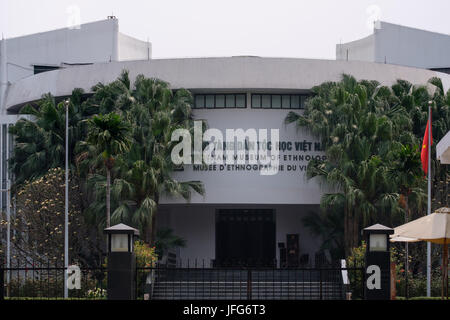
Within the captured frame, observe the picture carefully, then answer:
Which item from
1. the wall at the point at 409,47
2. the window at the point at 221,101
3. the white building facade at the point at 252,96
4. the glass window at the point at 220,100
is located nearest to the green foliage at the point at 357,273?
the white building facade at the point at 252,96

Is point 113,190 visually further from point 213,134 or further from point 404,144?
point 404,144

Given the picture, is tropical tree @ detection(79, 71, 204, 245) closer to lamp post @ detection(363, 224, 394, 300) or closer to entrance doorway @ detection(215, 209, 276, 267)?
entrance doorway @ detection(215, 209, 276, 267)

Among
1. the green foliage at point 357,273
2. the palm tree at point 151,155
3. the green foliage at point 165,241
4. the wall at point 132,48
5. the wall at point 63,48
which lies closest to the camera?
the green foliage at point 357,273

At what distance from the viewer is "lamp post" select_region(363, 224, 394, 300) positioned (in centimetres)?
2280

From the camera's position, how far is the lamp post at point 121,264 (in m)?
23.0

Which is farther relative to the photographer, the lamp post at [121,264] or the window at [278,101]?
the window at [278,101]

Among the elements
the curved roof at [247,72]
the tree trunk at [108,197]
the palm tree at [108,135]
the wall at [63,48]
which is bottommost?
the tree trunk at [108,197]

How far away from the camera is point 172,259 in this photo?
139 feet

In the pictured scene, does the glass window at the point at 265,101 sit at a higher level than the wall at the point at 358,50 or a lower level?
lower

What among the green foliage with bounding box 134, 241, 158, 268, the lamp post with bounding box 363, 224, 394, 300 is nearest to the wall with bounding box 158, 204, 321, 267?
the green foliage with bounding box 134, 241, 158, 268

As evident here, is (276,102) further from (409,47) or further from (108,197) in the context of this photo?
(409,47)

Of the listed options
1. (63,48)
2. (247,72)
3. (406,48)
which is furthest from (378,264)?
(63,48)

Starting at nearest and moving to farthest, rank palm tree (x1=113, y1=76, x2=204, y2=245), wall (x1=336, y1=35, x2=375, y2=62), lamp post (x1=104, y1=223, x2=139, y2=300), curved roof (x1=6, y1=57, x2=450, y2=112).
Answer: lamp post (x1=104, y1=223, x2=139, y2=300)
palm tree (x1=113, y1=76, x2=204, y2=245)
curved roof (x1=6, y1=57, x2=450, y2=112)
wall (x1=336, y1=35, x2=375, y2=62)

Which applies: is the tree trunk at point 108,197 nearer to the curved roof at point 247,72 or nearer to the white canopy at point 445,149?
the curved roof at point 247,72
